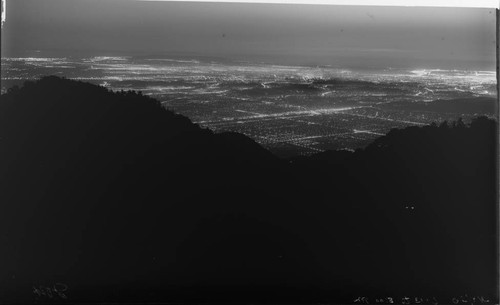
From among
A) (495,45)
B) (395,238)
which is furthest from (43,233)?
(495,45)

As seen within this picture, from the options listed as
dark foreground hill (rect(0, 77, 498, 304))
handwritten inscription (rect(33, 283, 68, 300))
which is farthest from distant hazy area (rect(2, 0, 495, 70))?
handwritten inscription (rect(33, 283, 68, 300))

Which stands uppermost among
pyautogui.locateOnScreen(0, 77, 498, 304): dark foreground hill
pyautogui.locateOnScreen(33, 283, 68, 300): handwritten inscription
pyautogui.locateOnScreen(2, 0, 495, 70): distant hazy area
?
pyautogui.locateOnScreen(2, 0, 495, 70): distant hazy area

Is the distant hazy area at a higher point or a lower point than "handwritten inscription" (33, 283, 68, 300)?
higher

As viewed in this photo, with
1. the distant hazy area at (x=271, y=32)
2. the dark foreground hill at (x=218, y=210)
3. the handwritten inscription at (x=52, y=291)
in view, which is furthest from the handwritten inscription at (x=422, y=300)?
the handwritten inscription at (x=52, y=291)

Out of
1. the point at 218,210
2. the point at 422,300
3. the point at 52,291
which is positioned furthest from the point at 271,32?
the point at 52,291

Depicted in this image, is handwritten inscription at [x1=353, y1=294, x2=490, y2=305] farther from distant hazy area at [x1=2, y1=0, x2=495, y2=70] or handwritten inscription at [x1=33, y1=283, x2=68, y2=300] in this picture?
handwritten inscription at [x1=33, y1=283, x2=68, y2=300]

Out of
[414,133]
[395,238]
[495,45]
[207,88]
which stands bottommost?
[395,238]

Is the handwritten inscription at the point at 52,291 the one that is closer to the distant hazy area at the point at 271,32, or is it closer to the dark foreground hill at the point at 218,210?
the dark foreground hill at the point at 218,210

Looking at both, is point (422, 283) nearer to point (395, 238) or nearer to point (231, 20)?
point (395, 238)
